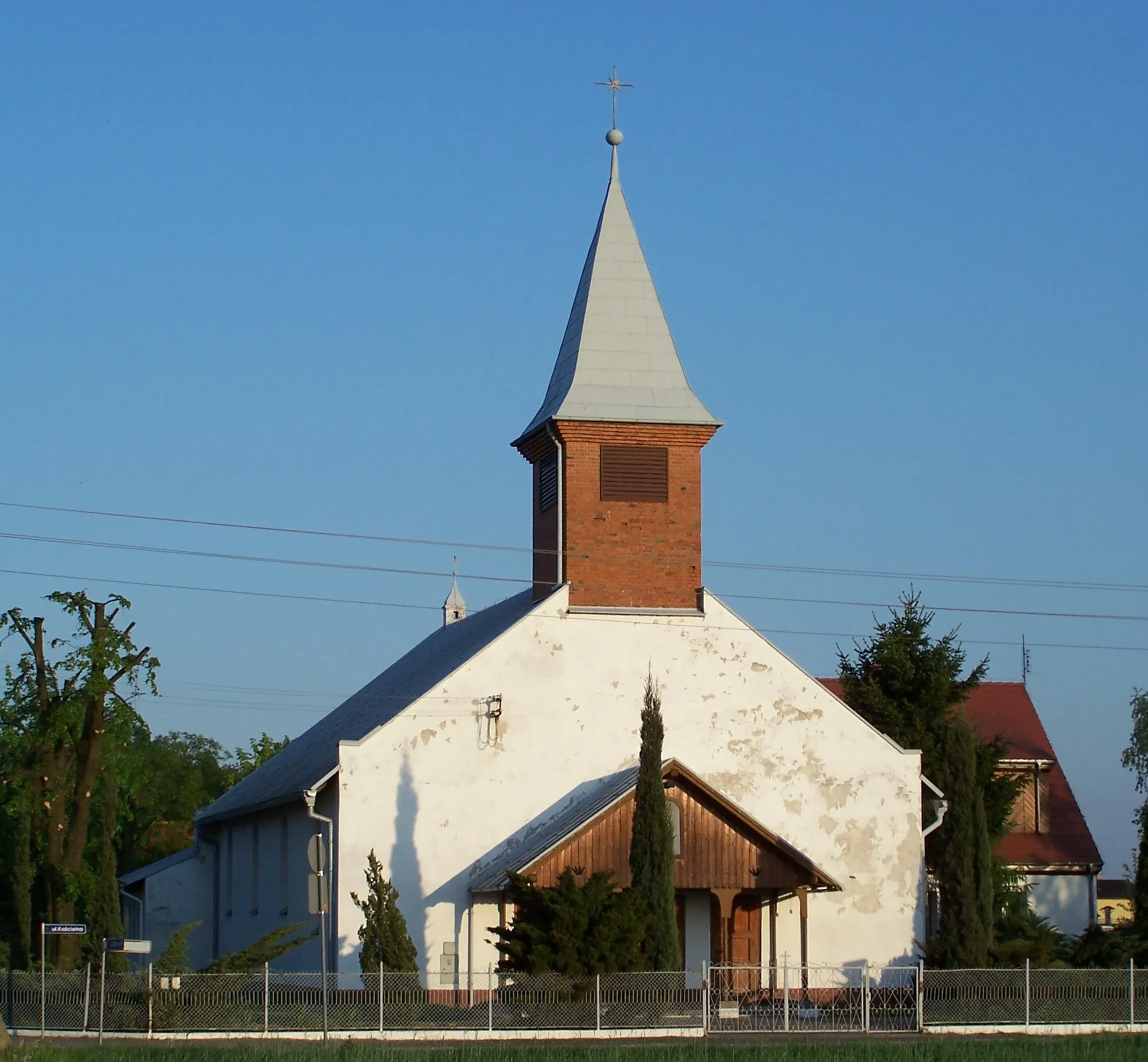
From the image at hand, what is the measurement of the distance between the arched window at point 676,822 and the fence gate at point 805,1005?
2224mm

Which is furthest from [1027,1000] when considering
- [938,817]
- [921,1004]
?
[938,817]

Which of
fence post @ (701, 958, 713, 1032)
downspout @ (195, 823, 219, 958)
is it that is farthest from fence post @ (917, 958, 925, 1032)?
downspout @ (195, 823, 219, 958)

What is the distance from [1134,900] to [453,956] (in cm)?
1276

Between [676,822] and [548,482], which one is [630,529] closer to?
[548,482]

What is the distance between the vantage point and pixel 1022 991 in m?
29.0

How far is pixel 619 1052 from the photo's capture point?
23.9m

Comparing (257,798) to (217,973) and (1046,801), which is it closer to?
(217,973)

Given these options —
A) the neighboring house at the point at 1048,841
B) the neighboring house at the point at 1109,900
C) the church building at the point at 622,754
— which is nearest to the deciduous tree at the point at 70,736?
the church building at the point at 622,754

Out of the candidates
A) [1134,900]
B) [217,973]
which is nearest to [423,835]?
[217,973]

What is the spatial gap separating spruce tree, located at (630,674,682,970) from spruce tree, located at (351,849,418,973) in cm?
405

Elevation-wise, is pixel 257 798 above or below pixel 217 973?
above

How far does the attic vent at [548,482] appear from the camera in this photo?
36.3 meters

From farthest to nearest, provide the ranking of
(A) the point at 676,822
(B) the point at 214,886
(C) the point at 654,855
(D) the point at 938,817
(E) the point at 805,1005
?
1. (B) the point at 214,886
2. (D) the point at 938,817
3. (A) the point at 676,822
4. (E) the point at 805,1005
5. (C) the point at 654,855

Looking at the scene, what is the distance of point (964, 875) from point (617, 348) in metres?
12.8
